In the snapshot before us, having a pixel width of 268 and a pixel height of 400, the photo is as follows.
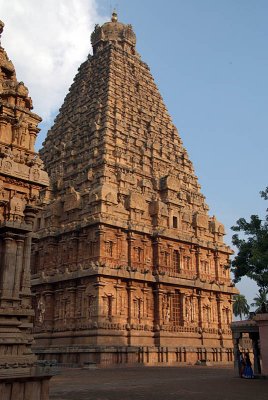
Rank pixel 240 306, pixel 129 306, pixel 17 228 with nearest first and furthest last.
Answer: pixel 17 228 → pixel 129 306 → pixel 240 306

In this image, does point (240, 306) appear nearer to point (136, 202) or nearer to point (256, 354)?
point (136, 202)

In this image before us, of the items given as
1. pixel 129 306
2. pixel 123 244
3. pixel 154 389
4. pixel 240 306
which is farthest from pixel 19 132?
pixel 240 306

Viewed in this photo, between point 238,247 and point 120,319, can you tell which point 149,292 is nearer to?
point 120,319

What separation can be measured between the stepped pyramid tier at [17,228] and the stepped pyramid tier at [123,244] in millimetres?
16202

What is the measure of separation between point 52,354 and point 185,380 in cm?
1426

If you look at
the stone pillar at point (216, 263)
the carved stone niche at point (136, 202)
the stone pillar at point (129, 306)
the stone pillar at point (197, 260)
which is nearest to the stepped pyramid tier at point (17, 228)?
the stone pillar at point (129, 306)

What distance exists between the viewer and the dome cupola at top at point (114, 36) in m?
53.7

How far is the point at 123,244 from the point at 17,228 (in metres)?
20.5

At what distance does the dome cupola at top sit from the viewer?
53.7m

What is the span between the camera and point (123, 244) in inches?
1345

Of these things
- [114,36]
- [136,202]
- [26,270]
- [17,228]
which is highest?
[114,36]

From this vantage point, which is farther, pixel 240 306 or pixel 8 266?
pixel 240 306

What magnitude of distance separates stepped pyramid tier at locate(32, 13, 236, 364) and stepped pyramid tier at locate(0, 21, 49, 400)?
1620 centimetres

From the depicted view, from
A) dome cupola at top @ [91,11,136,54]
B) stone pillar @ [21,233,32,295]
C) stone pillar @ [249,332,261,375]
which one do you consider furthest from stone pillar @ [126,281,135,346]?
dome cupola at top @ [91,11,136,54]
